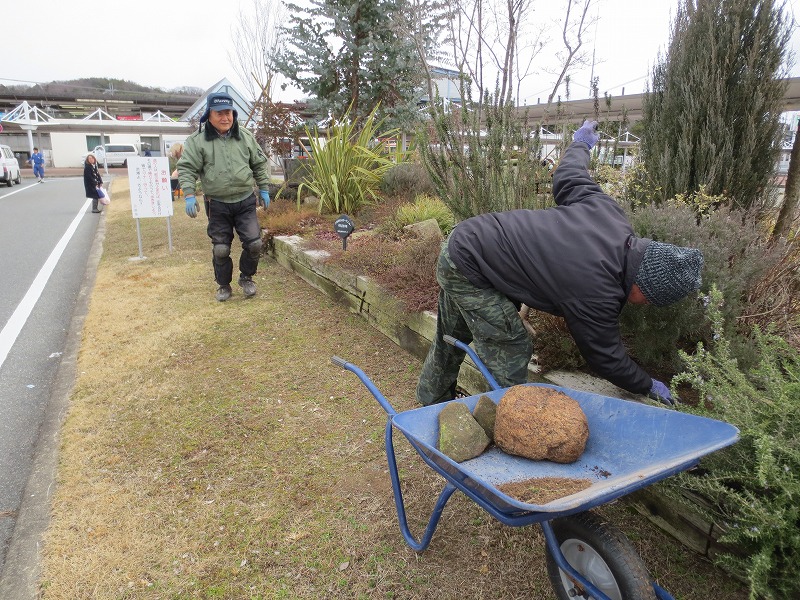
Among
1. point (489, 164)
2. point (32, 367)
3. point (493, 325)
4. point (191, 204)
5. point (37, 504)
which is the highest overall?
point (489, 164)

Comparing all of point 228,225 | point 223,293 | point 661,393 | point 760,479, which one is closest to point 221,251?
point 228,225

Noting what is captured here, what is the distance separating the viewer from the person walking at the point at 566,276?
84.0 inches

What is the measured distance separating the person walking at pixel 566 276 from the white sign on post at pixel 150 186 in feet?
21.6

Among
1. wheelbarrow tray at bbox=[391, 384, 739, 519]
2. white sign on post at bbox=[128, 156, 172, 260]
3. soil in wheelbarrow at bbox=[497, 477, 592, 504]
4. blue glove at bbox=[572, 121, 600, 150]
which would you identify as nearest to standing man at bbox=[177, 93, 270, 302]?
white sign on post at bbox=[128, 156, 172, 260]

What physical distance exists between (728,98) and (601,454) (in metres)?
3.16

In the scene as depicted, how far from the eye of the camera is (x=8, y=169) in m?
23.3

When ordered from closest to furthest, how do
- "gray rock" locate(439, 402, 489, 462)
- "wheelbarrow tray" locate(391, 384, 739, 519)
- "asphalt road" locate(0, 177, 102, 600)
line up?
"wheelbarrow tray" locate(391, 384, 739, 519) → "gray rock" locate(439, 402, 489, 462) → "asphalt road" locate(0, 177, 102, 600)

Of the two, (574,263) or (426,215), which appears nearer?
(574,263)

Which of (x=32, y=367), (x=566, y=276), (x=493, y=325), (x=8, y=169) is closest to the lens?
(x=566, y=276)

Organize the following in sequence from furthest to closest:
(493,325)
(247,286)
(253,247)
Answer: (247,286)
(253,247)
(493,325)

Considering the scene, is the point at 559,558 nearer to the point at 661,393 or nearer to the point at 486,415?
the point at 486,415

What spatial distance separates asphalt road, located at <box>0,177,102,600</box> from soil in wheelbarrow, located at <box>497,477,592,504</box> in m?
1.98

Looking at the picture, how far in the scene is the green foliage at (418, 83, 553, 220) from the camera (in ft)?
13.9

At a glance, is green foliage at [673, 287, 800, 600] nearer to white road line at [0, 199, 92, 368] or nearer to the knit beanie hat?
the knit beanie hat
